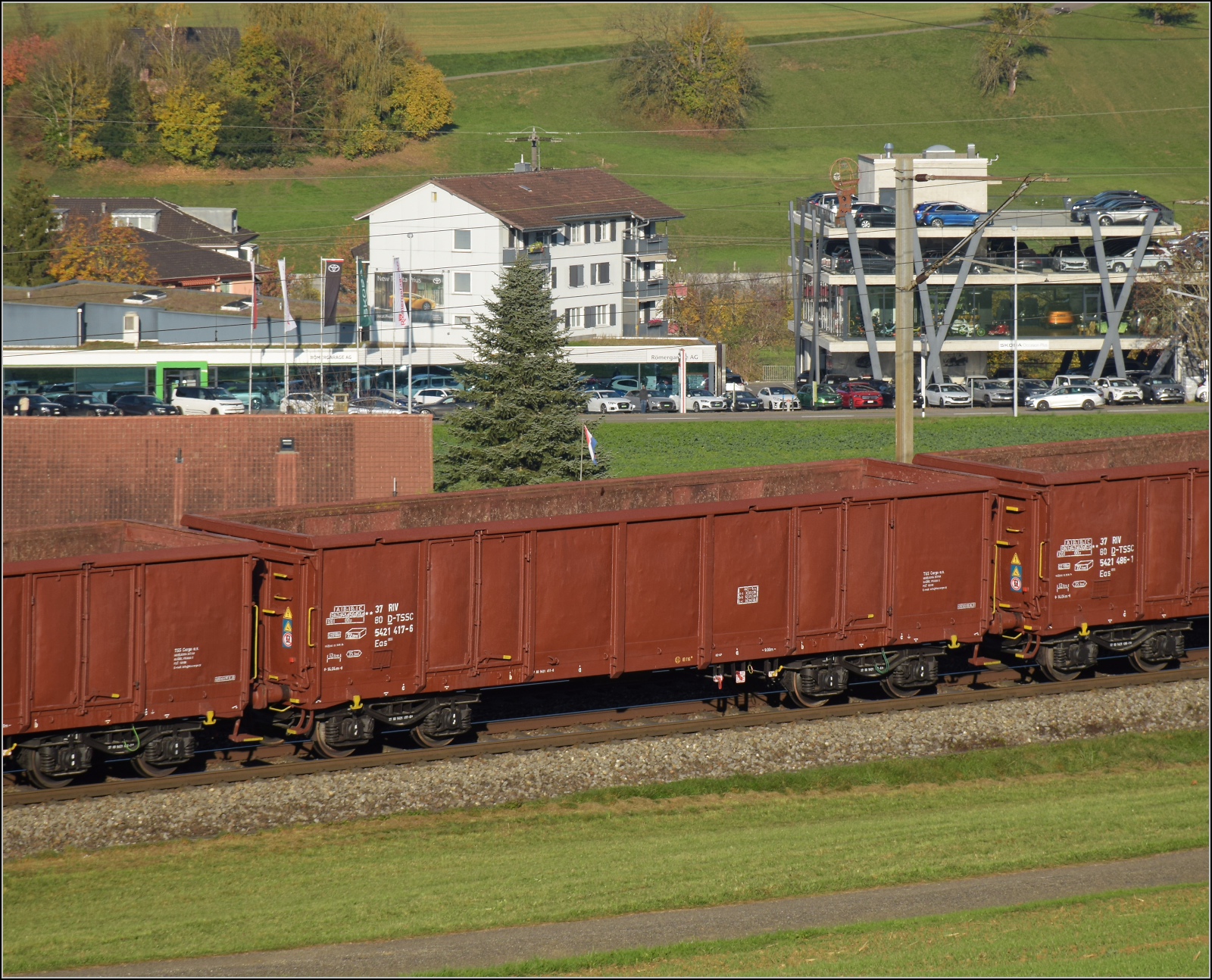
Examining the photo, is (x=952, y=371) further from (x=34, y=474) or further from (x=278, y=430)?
(x=34, y=474)

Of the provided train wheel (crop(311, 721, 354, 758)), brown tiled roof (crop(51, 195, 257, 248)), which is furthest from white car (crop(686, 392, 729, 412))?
train wheel (crop(311, 721, 354, 758))

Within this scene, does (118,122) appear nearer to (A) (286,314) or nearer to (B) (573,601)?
(A) (286,314)

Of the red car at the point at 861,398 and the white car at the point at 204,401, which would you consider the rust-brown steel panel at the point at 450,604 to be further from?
the red car at the point at 861,398

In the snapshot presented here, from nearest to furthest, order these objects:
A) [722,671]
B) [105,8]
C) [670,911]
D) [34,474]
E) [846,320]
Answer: [670,911]
[722,671]
[34,474]
[846,320]
[105,8]

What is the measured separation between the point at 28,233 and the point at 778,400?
58.1 metres

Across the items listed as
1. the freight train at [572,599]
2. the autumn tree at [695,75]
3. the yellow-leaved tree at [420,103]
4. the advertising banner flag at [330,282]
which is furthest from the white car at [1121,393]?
the yellow-leaved tree at [420,103]

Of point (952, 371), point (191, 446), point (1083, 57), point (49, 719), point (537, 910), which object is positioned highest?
point (1083, 57)

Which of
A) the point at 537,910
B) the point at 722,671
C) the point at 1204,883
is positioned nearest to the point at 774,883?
the point at 537,910

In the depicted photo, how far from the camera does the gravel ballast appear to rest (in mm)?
15234

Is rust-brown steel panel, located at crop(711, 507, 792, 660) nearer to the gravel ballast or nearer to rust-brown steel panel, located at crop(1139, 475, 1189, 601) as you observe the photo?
the gravel ballast

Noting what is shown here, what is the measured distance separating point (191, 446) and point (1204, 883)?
31.5 meters

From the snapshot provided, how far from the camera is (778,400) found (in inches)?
2756

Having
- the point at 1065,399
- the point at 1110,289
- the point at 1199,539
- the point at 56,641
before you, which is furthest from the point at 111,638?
the point at 1110,289

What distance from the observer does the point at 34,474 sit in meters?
36.8
